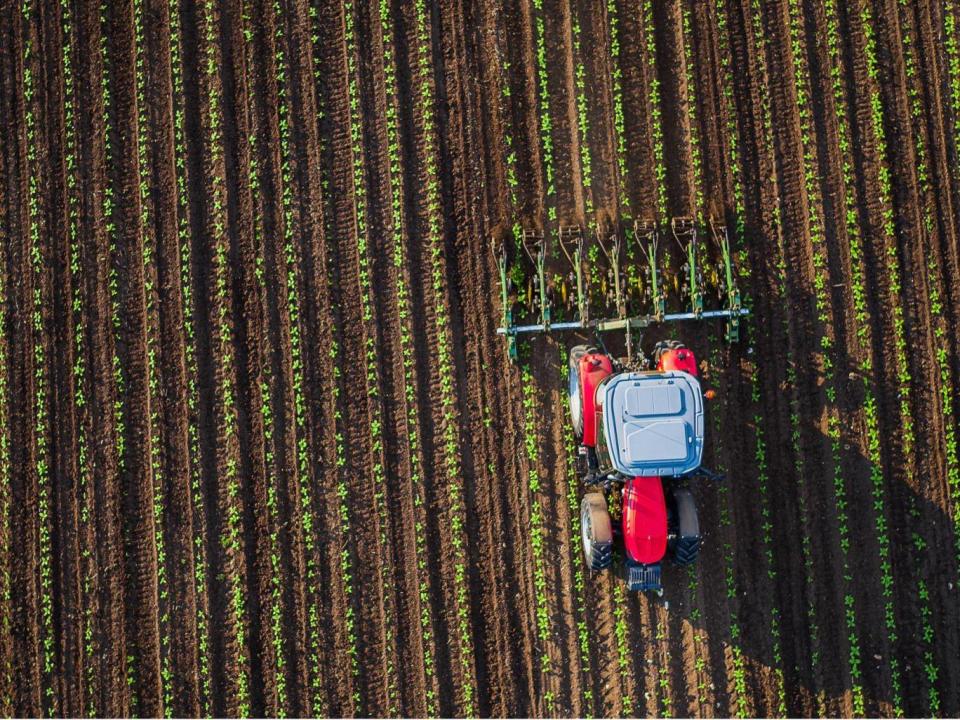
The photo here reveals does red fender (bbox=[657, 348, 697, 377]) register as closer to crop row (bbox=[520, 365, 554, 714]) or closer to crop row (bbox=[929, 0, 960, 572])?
crop row (bbox=[520, 365, 554, 714])

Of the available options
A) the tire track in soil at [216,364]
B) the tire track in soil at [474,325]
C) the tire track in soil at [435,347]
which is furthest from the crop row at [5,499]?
the tire track in soil at [474,325]

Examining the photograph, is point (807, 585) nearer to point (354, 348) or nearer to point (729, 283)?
point (729, 283)

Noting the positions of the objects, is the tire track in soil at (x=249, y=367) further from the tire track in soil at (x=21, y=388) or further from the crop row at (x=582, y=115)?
the crop row at (x=582, y=115)

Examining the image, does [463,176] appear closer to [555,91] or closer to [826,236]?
[555,91]

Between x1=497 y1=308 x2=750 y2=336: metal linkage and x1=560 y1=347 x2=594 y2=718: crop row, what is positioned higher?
x1=497 y1=308 x2=750 y2=336: metal linkage

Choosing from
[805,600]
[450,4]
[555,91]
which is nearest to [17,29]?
[450,4]

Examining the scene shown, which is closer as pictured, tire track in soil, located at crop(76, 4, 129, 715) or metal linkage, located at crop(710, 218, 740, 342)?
metal linkage, located at crop(710, 218, 740, 342)

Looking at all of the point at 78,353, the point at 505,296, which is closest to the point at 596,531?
the point at 505,296

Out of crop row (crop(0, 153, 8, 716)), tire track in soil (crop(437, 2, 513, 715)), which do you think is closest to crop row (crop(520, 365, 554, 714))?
tire track in soil (crop(437, 2, 513, 715))
